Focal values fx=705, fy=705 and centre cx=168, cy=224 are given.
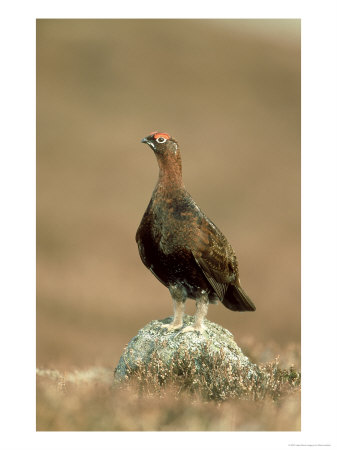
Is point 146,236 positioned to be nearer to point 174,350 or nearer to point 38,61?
point 174,350

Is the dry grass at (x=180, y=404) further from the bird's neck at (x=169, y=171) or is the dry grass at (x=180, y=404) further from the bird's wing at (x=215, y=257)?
the bird's neck at (x=169, y=171)

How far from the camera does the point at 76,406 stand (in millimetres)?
6430

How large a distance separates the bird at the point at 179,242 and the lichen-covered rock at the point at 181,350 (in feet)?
0.46

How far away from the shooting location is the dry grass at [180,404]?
620 cm

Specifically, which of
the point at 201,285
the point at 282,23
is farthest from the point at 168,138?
the point at 282,23

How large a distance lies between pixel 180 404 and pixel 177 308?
93cm

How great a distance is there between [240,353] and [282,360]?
2.22ft

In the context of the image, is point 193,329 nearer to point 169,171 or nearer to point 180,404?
point 180,404

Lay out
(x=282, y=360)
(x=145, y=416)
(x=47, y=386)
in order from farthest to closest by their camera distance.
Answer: (x=282, y=360)
(x=47, y=386)
(x=145, y=416)

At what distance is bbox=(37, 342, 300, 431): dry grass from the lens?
6203 mm

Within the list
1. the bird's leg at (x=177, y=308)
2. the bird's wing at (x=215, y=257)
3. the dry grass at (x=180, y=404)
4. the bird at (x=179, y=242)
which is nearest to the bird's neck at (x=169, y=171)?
the bird at (x=179, y=242)

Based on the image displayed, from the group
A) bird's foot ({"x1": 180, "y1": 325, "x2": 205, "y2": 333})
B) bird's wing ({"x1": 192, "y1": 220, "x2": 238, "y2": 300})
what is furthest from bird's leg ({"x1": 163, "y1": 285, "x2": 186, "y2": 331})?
bird's wing ({"x1": 192, "y1": 220, "x2": 238, "y2": 300})

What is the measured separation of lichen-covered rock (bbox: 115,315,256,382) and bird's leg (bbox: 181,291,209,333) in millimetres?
49

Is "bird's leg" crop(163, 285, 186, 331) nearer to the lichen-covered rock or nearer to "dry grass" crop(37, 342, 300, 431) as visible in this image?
the lichen-covered rock
